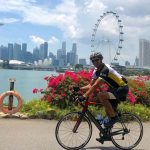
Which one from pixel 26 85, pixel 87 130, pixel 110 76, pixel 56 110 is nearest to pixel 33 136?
pixel 87 130

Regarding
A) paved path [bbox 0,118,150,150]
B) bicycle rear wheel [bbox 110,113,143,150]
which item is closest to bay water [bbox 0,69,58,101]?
paved path [bbox 0,118,150,150]

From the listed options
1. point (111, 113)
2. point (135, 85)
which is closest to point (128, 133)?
point (111, 113)

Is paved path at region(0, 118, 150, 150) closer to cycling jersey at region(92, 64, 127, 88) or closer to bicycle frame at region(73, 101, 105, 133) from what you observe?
bicycle frame at region(73, 101, 105, 133)

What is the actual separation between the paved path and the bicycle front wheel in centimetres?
22

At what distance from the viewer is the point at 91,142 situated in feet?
29.9

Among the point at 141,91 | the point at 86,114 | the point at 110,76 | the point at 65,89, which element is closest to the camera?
the point at 110,76

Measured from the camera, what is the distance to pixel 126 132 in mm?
8648

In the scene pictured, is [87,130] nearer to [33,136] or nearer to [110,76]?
[110,76]

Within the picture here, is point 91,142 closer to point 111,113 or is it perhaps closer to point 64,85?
point 111,113

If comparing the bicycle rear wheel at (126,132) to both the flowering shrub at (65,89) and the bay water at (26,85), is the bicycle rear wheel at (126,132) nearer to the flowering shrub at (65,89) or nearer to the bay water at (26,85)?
the flowering shrub at (65,89)

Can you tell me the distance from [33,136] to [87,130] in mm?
1851

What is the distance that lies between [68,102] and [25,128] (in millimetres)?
2745

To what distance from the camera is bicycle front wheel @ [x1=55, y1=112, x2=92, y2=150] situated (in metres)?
8.23

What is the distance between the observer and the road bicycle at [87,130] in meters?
8.25
